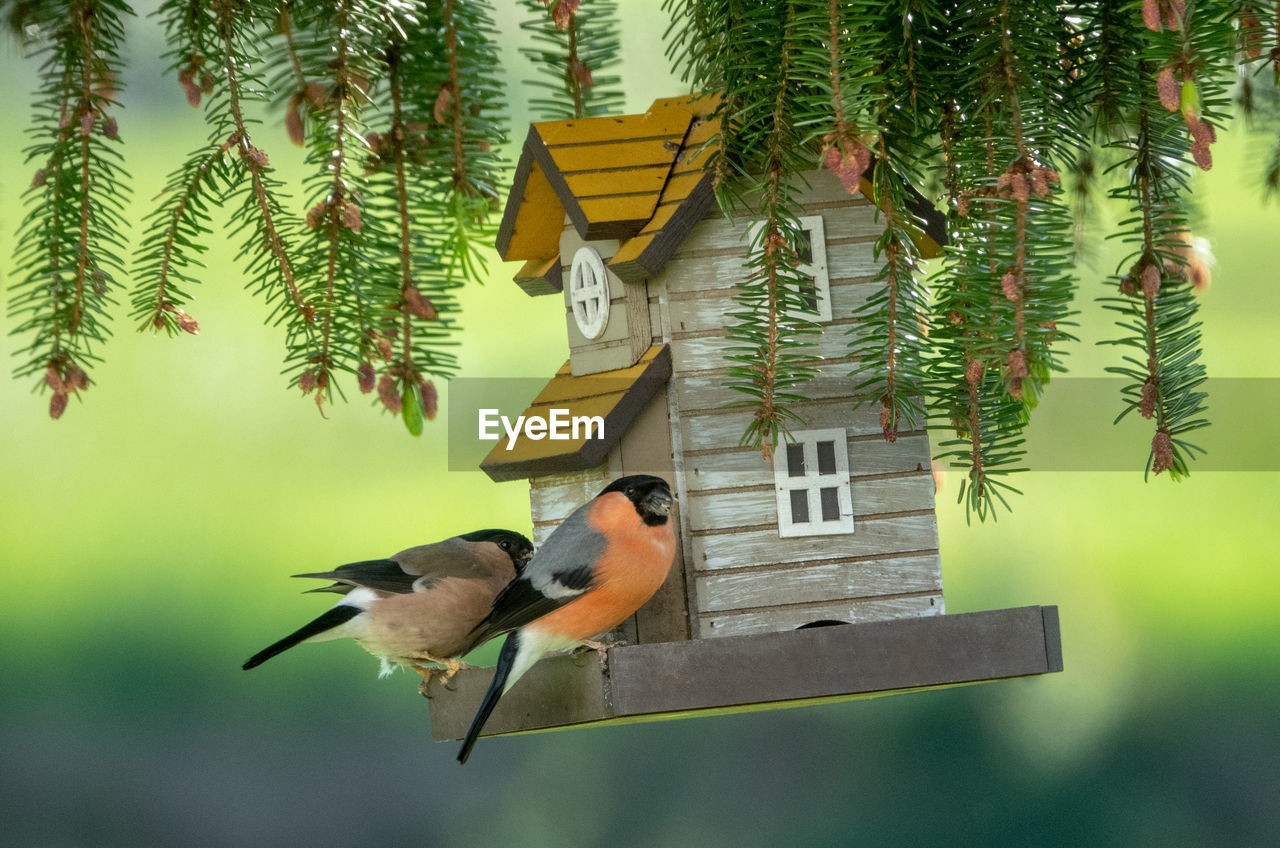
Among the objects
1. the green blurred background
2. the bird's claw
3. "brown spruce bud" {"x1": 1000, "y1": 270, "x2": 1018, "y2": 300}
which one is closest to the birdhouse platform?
the bird's claw

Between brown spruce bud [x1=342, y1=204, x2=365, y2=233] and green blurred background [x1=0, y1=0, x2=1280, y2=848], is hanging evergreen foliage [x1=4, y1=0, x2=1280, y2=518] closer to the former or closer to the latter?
brown spruce bud [x1=342, y1=204, x2=365, y2=233]

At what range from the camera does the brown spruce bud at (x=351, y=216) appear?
79 centimetres

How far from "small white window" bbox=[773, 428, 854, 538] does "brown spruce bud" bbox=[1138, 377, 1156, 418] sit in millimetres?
263

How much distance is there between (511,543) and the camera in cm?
113

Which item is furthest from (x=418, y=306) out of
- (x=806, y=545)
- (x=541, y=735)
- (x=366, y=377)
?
(x=541, y=735)

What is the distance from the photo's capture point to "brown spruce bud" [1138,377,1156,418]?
0.80 metres

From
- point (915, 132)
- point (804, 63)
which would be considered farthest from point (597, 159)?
point (804, 63)

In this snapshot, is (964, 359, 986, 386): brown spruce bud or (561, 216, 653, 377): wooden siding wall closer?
(964, 359, 986, 386): brown spruce bud

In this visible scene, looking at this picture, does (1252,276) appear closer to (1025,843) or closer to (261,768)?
(1025,843)

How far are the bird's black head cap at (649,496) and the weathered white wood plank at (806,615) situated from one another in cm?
10

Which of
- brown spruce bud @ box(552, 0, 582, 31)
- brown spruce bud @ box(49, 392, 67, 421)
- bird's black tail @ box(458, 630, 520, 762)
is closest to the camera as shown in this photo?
brown spruce bud @ box(552, 0, 582, 31)

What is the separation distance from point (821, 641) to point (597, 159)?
0.46 meters

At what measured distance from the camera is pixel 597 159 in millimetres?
1060

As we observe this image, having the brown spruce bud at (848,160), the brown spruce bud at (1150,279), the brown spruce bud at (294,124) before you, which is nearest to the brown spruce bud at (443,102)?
the brown spruce bud at (294,124)
